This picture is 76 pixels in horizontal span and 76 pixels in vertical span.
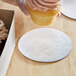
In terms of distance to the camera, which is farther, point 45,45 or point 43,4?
point 45,45

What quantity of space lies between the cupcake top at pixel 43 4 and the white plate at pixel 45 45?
20 cm

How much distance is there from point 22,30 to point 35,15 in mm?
226

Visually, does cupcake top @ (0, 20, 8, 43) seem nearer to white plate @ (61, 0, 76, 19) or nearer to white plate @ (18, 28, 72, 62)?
white plate @ (18, 28, 72, 62)

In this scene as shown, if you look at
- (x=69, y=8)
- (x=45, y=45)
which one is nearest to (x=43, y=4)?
(x=45, y=45)

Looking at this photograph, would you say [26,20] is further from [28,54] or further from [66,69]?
[66,69]

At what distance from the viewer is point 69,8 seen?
1.09 metres

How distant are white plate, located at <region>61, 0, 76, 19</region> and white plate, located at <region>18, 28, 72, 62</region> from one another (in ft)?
0.57

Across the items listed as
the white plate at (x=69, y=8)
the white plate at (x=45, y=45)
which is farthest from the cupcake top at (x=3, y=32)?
the white plate at (x=69, y=8)

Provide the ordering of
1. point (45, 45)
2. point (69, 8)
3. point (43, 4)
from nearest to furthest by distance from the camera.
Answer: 1. point (43, 4)
2. point (45, 45)
3. point (69, 8)

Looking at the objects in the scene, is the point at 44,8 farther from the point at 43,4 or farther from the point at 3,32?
the point at 3,32

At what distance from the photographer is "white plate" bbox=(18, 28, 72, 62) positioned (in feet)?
2.51

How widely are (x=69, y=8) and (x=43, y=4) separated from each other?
1.47 ft

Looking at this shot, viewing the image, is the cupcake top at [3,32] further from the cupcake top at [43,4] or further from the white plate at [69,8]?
the white plate at [69,8]

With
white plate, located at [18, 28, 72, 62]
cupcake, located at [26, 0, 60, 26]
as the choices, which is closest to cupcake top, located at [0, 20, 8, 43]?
white plate, located at [18, 28, 72, 62]
